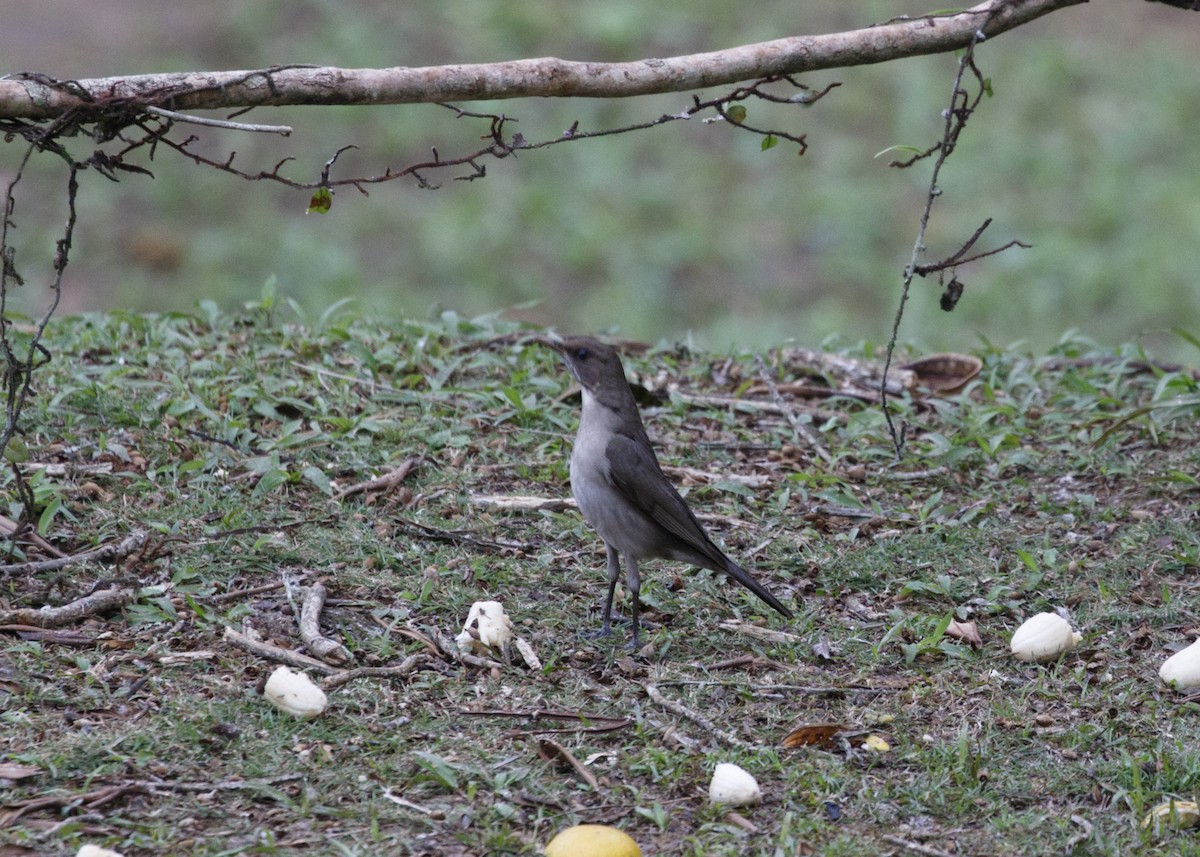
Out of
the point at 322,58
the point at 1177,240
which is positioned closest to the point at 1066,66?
the point at 1177,240

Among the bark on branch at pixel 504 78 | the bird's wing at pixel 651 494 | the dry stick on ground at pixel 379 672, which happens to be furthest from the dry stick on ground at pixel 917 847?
the bark on branch at pixel 504 78

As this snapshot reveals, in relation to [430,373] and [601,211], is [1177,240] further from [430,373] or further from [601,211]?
[430,373]

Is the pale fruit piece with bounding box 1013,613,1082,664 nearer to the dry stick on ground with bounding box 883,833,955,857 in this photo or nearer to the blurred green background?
the dry stick on ground with bounding box 883,833,955,857

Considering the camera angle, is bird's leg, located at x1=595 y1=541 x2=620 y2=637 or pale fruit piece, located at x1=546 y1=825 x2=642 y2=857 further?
bird's leg, located at x1=595 y1=541 x2=620 y2=637

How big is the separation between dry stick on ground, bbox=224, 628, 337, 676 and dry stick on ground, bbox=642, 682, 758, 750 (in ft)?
3.35

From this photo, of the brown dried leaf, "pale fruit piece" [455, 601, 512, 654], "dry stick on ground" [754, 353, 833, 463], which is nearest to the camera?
"pale fruit piece" [455, 601, 512, 654]

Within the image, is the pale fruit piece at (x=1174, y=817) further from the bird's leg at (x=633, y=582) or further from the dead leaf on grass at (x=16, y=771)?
the dead leaf on grass at (x=16, y=771)

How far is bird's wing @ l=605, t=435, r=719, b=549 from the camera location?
4969 millimetres

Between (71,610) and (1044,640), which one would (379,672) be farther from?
(1044,640)

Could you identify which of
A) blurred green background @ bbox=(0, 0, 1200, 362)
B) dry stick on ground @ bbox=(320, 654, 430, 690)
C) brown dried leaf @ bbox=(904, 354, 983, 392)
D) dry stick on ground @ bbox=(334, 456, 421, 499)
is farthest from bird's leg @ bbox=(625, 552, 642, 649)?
blurred green background @ bbox=(0, 0, 1200, 362)

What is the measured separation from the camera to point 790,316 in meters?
10.5

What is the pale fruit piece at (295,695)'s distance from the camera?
4145 millimetres

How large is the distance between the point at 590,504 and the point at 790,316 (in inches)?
228

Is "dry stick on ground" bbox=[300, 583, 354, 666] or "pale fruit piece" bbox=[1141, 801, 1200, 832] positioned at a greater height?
"dry stick on ground" bbox=[300, 583, 354, 666]
